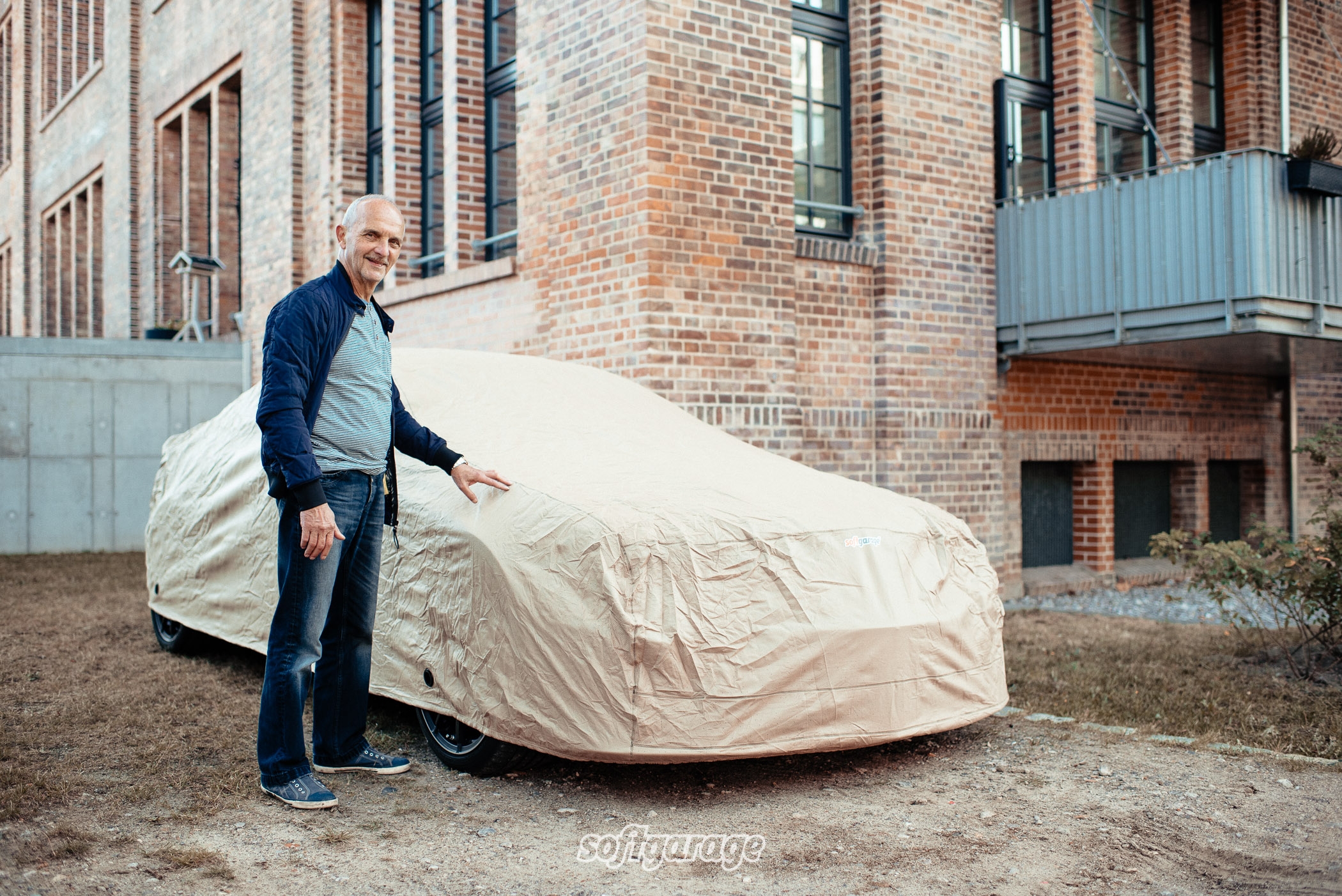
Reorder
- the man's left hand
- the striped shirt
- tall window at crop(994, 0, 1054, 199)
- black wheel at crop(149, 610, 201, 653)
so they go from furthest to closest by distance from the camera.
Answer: tall window at crop(994, 0, 1054, 199), black wheel at crop(149, 610, 201, 653), the man's left hand, the striped shirt

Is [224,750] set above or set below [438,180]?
below

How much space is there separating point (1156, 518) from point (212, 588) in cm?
902

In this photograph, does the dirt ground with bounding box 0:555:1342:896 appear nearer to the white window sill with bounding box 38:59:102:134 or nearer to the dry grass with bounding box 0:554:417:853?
the dry grass with bounding box 0:554:417:853

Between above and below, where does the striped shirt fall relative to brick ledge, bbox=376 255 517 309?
below

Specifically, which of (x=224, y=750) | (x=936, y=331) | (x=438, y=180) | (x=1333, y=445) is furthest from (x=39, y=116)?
(x=1333, y=445)

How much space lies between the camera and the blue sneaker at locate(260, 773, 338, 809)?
3.64 m

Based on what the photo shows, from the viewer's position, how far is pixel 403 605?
413cm

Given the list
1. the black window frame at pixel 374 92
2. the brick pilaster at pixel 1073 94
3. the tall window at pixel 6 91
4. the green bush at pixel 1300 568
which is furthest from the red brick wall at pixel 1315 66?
the tall window at pixel 6 91

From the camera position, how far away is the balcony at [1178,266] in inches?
307

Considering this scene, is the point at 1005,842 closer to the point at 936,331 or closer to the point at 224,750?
the point at 224,750

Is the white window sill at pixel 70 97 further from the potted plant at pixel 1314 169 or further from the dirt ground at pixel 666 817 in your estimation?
the potted plant at pixel 1314 169

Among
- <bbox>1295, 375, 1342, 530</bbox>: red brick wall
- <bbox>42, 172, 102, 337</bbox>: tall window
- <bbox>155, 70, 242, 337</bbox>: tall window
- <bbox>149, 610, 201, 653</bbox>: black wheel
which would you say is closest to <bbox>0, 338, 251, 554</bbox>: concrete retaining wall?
<bbox>155, 70, 242, 337</bbox>: tall window

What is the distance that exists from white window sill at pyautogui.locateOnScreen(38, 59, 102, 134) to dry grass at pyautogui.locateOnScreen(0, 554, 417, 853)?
13433 mm

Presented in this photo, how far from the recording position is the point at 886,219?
8.70 meters
